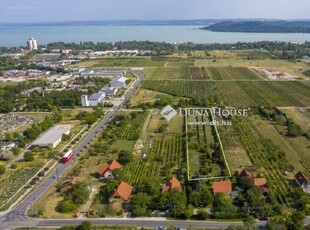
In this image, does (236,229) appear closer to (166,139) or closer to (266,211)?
(266,211)

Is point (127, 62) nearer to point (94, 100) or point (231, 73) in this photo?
point (231, 73)

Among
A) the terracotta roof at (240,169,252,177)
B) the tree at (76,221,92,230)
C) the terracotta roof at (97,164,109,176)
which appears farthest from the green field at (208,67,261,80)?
the tree at (76,221,92,230)

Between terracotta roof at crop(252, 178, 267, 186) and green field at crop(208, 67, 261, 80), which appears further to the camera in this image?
green field at crop(208, 67, 261, 80)

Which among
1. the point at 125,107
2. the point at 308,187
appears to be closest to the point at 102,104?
the point at 125,107

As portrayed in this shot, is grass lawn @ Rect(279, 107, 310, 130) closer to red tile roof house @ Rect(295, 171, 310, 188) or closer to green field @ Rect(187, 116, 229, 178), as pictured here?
green field @ Rect(187, 116, 229, 178)

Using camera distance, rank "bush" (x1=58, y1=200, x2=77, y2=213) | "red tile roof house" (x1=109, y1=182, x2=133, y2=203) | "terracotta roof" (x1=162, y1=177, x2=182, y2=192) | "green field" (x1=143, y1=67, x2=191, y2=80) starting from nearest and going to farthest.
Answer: "bush" (x1=58, y1=200, x2=77, y2=213)
"red tile roof house" (x1=109, y1=182, x2=133, y2=203)
"terracotta roof" (x1=162, y1=177, x2=182, y2=192)
"green field" (x1=143, y1=67, x2=191, y2=80)

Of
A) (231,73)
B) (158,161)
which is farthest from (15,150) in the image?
(231,73)
